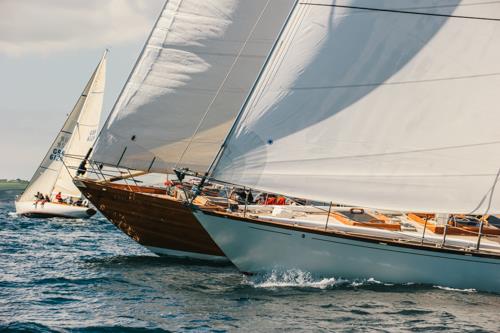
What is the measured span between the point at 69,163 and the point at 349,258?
120 ft

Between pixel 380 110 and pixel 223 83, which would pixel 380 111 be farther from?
pixel 223 83

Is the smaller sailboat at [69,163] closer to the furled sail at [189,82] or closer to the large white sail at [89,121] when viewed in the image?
the large white sail at [89,121]

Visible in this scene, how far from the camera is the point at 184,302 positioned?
59.4 ft

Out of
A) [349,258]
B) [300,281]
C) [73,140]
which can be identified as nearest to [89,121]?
[73,140]

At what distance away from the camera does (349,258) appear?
20203 millimetres

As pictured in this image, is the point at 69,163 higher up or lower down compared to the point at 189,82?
lower down

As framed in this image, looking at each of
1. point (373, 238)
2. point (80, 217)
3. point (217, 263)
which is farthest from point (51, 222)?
point (373, 238)

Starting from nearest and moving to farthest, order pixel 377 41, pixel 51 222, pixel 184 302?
pixel 184 302, pixel 377 41, pixel 51 222

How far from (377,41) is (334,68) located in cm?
118

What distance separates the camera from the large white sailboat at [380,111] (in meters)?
19.1

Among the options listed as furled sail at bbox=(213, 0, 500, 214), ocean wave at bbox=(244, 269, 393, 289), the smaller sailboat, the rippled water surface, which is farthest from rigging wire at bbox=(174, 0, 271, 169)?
the smaller sailboat

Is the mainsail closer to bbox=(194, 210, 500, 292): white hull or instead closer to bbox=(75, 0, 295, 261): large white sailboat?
bbox=(75, 0, 295, 261): large white sailboat

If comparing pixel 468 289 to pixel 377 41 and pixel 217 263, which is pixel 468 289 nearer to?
pixel 377 41

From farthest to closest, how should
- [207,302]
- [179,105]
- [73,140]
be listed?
[73,140] < [179,105] < [207,302]
